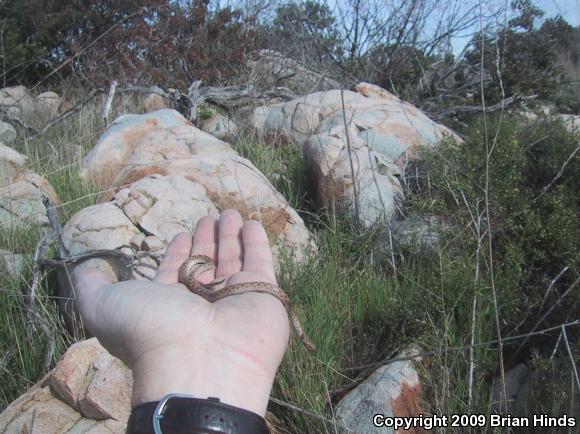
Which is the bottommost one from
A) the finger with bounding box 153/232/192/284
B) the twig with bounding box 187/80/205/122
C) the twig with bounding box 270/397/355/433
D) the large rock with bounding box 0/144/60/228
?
the twig with bounding box 270/397/355/433

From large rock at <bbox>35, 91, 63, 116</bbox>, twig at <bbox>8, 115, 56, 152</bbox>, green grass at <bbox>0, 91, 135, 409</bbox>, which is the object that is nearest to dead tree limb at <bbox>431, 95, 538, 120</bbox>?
green grass at <bbox>0, 91, 135, 409</bbox>

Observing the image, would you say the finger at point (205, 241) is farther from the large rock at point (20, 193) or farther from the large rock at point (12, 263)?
the large rock at point (20, 193)

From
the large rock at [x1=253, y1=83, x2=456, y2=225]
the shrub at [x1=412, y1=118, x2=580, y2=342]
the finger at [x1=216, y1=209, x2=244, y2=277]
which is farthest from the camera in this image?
the large rock at [x1=253, y1=83, x2=456, y2=225]

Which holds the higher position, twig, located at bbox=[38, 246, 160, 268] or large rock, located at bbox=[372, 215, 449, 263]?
twig, located at bbox=[38, 246, 160, 268]

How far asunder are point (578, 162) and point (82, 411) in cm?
351

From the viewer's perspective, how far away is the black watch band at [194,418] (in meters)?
1.75

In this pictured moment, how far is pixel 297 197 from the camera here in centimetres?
509

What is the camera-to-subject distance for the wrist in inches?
76.9

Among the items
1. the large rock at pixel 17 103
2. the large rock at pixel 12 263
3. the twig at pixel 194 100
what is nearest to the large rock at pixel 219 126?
the twig at pixel 194 100

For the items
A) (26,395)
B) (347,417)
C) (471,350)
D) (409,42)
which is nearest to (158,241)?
(26,395)

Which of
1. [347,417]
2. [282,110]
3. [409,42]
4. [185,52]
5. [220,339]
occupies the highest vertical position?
[185,52]

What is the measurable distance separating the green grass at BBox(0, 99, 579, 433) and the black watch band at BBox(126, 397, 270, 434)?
0.97 m

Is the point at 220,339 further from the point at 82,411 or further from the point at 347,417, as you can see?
the point at 347,417

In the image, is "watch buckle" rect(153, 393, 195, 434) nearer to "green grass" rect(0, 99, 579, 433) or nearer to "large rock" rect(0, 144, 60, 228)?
"green grass" rect(0, 99, 579, 433)
